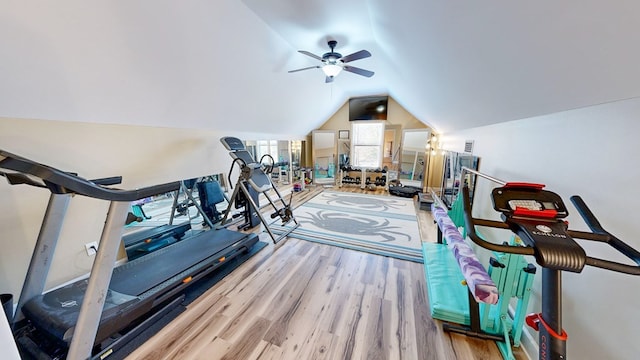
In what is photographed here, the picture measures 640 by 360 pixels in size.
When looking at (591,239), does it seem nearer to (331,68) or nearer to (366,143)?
(331,68)

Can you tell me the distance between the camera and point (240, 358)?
150cm

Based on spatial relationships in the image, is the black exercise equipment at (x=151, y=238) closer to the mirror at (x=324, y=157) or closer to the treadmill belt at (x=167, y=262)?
the treadmill belt at (x=167, y=262)

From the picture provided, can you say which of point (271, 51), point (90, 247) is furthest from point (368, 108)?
point (90, 247)

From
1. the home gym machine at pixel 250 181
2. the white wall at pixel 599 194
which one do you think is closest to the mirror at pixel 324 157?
the home gym machine at pixel 250 181

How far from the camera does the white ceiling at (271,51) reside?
93 centimetres

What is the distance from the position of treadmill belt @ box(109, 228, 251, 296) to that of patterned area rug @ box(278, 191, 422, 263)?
3.68 ft

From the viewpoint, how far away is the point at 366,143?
698cm

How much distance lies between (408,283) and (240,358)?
1699mm

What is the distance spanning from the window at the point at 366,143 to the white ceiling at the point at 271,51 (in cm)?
379

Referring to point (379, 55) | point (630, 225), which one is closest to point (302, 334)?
point (630, 225)

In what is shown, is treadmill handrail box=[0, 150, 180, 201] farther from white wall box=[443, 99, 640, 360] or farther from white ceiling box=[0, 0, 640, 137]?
white wall box=[443, 99, 640, 360]

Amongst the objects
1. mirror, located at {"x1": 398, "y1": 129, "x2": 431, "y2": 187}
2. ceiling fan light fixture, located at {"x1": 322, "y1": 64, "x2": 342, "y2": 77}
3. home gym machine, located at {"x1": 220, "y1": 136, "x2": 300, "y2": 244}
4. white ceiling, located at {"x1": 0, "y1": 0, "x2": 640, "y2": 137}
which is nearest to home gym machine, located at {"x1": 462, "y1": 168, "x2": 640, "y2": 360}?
white ceiling, located at {"x1": 0, "y1": 0, "x2": 640, "y2": 137}

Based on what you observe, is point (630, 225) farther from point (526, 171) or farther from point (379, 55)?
point (379, 55)

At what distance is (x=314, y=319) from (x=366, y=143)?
5.90 meters
